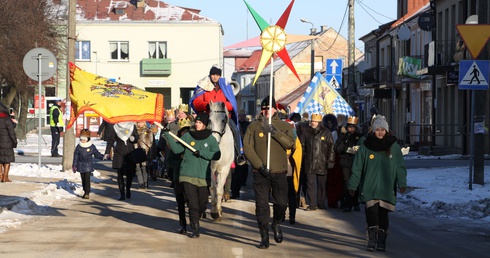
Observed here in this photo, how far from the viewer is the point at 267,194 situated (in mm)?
12469

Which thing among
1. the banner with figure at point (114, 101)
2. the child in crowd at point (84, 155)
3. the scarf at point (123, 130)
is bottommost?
the child in crowd at point (84, 155)

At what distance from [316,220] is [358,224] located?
730mm

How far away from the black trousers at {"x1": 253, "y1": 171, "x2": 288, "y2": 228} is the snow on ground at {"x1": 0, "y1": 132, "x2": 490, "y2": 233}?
383 cm

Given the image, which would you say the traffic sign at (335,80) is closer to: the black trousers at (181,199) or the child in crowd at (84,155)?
the child in crowd at (84,155)

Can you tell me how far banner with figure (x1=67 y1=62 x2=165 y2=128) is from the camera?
14.7 m

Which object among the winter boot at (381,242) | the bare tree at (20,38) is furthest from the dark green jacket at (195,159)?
the bare tree at (20,38)

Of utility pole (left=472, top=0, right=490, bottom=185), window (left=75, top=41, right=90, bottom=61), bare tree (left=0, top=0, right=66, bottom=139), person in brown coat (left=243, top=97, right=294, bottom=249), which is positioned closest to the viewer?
person in brown coat (left=243, top=97, right=294, bottom=249)

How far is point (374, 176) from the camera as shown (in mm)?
12234

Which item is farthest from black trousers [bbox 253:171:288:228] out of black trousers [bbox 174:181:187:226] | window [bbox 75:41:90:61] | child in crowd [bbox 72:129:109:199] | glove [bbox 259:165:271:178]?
window [bbox 75:41:90:61]

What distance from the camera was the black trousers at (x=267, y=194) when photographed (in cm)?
1229

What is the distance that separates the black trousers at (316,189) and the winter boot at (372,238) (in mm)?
5301

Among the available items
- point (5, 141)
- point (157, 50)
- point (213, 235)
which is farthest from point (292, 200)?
point (157, 50)

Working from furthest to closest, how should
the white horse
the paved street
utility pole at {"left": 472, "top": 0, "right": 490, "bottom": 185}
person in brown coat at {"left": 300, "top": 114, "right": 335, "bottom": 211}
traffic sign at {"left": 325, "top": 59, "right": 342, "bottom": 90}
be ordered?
traffic sign at {"left": 325, "top": 59, "right": 342, "bottom": 90} < utility pole at {"left": 472, "top": 0, "right": 490, "bottom": 185} < person in brown coat at {"left": 300, "top": 114, "right": 335, "bottom": 211} < the white horse < the paved street

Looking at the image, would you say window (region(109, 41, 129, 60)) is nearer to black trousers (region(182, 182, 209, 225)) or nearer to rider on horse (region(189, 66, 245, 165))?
rider on horse (region(189, 66, 245, 165))
